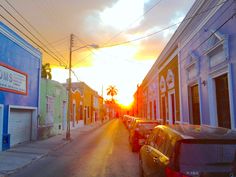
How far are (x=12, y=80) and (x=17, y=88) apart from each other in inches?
34.7

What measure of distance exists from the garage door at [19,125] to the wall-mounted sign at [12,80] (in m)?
1.32

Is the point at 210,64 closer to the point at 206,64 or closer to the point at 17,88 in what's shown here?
the point at 206,64

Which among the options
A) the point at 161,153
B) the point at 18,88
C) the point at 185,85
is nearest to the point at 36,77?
the point at 18,88

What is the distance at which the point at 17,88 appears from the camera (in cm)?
1570

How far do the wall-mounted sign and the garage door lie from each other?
132cm

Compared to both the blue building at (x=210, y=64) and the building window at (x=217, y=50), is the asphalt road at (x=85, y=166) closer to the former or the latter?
the blue building at (x=210, y=64)

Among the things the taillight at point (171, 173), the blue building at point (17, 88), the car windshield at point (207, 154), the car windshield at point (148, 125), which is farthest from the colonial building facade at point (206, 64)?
the blue building at point (17, 88)

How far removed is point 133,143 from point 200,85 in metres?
4.46

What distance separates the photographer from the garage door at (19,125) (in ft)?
51.2

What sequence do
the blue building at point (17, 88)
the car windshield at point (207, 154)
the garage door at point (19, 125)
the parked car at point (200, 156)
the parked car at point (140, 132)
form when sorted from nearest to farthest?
the parked car at point (200, 156) → the car windshield at point (207, 154) → the parked car at point (140, 132) → the blue building at point (17, 88) → the garage door at point (19, 125)

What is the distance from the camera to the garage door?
1561cm

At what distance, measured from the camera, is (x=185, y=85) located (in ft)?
53.4

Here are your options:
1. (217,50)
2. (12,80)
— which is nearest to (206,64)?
(217,50)

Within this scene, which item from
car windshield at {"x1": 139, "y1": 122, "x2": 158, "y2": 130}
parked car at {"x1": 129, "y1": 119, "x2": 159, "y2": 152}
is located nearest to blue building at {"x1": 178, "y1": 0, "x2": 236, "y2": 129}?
car windshield at {"x1": 139, "y1": 122, "x2": 158, "y2": 130}
